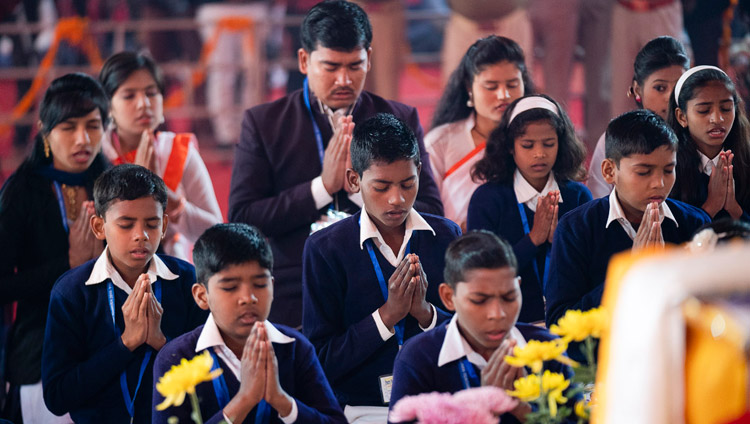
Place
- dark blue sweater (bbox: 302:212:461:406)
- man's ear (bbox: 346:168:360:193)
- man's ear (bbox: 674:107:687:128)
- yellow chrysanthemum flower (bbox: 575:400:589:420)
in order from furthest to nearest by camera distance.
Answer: man's ear (bbox: 674:107:687:128)
man's ear (bbox: 346:168:360:193)
dark blue sweater (bbox: 302:212:461:406)
yellow chrysanthemum flower (bbox: 575:400:589:420)

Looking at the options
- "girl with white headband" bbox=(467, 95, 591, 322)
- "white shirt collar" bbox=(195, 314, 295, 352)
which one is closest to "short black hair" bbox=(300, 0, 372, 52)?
"girl with white headband" bbox=(467, 95, 591, 322)

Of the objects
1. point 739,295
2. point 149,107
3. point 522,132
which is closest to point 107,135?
point 149,107

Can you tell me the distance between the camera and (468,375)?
7.36 feet

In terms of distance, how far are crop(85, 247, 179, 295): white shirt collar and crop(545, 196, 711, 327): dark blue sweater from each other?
3.41 ft

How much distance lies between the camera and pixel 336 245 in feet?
9.02

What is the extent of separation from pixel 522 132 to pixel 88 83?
1.46 metres

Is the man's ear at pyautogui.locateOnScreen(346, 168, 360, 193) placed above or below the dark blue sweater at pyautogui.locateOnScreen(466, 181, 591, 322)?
above

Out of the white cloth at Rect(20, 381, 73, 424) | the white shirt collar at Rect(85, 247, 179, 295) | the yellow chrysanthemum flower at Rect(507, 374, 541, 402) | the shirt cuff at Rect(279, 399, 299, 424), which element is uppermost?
the white shirt collar at Rect(85, 247, 179, 295)

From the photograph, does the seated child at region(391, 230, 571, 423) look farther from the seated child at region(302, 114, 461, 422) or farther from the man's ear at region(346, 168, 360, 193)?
the man's ear at region(346, 168, 360, 193)

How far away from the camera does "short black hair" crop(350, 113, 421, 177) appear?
109 inches

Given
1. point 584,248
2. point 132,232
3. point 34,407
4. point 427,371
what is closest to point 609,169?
point 584,248

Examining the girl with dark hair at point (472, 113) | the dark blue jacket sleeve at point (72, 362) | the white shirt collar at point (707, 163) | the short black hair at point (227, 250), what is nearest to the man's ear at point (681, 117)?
the white shirt collar at point (707, 163)

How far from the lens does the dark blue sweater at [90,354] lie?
8.60 ft

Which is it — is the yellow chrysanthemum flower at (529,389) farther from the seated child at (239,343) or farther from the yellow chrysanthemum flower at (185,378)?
the seated child at (239,343)
